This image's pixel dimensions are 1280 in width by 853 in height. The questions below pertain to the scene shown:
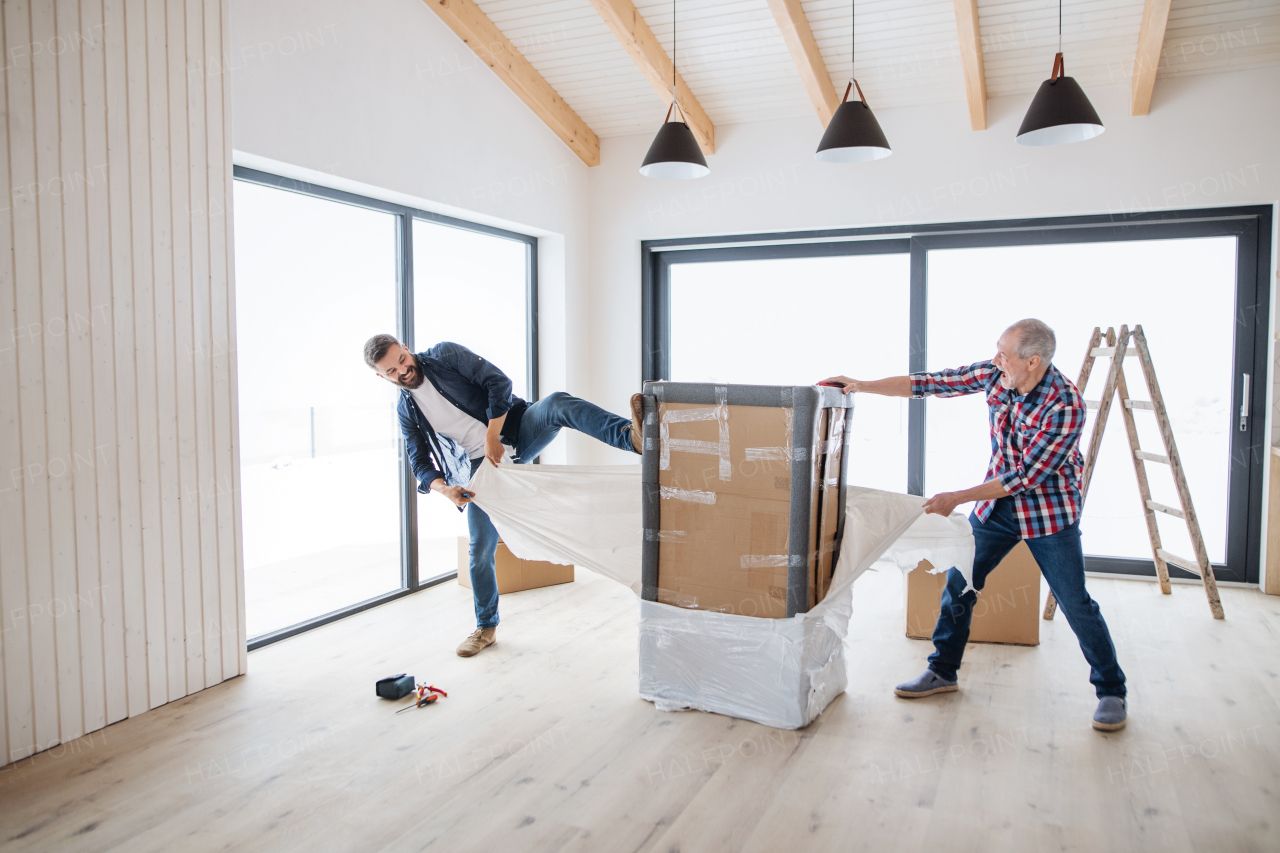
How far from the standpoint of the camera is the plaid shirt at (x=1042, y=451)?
2.39 m

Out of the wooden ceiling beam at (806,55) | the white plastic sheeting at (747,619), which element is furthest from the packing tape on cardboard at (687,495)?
the wooden ceiling beam at (806,55)

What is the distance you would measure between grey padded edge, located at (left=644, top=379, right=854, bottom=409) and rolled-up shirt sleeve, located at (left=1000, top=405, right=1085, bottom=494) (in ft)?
1.83

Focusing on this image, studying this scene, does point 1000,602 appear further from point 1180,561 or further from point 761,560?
point 761,560

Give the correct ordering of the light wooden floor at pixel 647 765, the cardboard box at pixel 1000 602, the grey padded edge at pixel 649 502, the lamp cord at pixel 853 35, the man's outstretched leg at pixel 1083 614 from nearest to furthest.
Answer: the light wooden floor at pixel 647 765 < the man's outstretched leg at pixel 1083 614 < the grey padded edge at pixel 649 502 < the cardboard box at pixel 1000 602 < the lamp cord at pixel 853 35

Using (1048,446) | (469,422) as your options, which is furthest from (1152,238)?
(469,422)

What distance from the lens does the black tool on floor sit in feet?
9.21

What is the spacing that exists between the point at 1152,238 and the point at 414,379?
152 inches

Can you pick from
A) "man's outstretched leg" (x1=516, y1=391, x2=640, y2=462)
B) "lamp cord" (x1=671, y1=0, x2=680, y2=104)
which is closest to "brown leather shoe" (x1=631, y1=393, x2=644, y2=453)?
"man's outstretched leg" (x1=516, y1=391, x2=640, y2=462)

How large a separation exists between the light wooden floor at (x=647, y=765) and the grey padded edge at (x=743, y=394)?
1.04m

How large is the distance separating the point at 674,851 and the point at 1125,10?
13.3 feet

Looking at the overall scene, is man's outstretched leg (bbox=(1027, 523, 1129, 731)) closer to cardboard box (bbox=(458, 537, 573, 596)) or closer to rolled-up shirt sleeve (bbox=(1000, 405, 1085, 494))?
rolled-up shirt sleeve (bbox=(1000, 405, 1085, 494))

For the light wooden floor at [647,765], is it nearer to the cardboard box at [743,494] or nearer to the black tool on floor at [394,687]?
the black tool on floor at [394,687]

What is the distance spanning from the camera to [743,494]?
2.49 m

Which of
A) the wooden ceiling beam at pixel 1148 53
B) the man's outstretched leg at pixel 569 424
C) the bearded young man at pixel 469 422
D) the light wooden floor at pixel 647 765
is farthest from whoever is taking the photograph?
the wooden ceiling beam at pixel 1148 53
